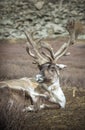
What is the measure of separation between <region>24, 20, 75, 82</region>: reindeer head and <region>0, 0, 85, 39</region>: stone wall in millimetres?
81

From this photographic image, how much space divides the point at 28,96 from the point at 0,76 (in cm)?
30

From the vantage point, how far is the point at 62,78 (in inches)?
148

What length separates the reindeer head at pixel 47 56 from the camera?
3.68m

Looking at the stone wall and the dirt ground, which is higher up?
the stone wall

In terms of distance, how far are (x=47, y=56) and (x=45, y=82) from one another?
0.56 feet

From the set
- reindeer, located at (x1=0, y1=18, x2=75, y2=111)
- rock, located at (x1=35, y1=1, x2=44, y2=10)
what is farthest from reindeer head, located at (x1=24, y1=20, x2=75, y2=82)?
rock, located at (x1=35, y1=1, x2=44, y2=10)

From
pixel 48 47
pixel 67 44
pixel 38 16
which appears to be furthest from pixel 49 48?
pixel 38 16

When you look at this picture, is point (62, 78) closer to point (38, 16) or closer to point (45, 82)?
point (45, 82)

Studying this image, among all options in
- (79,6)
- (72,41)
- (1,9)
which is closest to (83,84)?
(72,41)

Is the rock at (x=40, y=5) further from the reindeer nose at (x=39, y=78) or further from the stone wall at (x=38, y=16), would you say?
the reindeer nose at (x=39, y=78)

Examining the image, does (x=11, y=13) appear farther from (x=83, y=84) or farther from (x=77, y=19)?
(x=83, y=84)

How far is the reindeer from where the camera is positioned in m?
3.68

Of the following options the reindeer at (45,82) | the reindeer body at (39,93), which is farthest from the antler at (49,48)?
the reindeer body at (39,93)

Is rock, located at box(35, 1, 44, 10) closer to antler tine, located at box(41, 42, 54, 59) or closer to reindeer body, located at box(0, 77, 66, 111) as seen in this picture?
antler tine, located at box(41, 42, 54, 59)
